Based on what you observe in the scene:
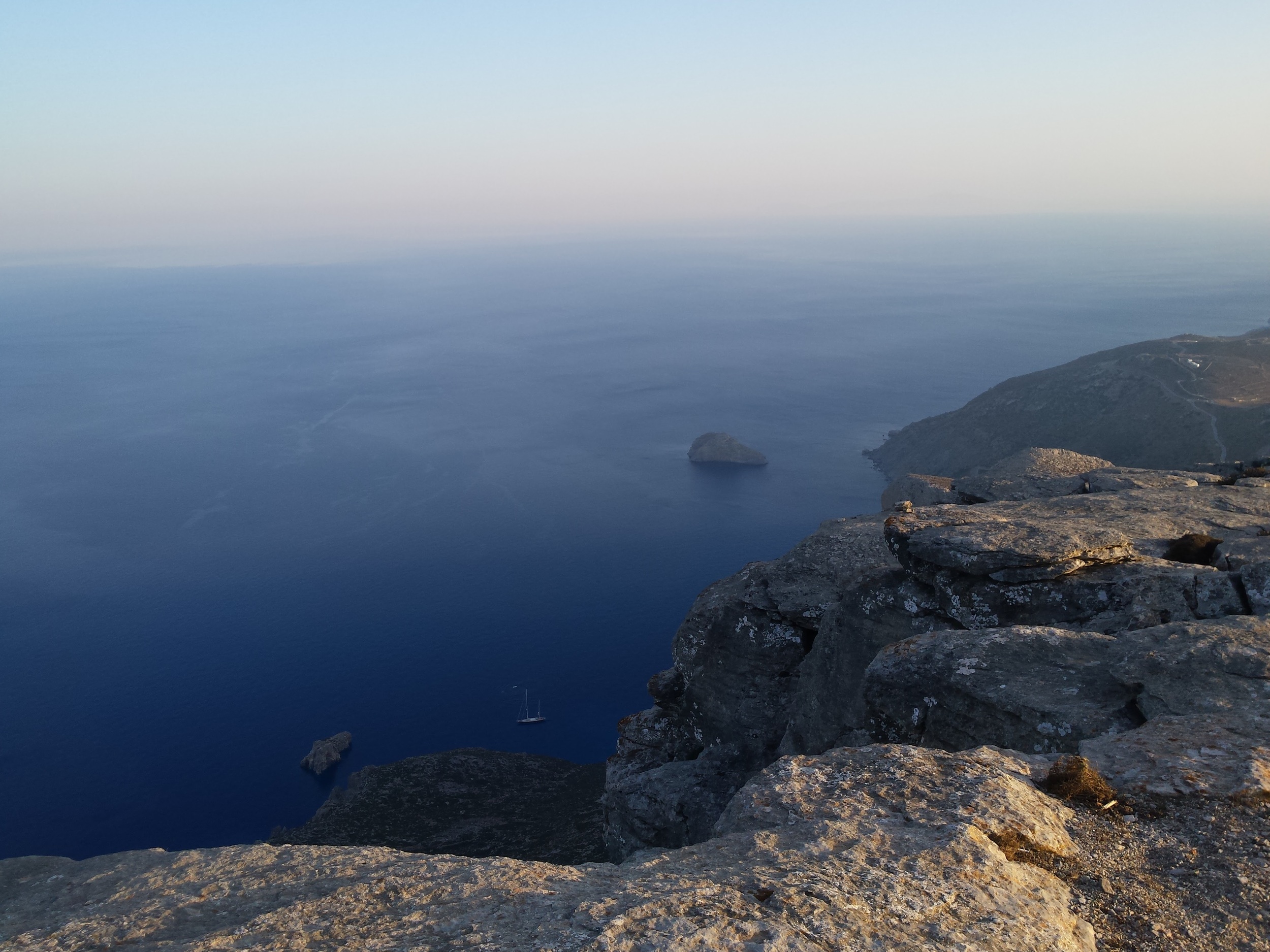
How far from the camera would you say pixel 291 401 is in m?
166

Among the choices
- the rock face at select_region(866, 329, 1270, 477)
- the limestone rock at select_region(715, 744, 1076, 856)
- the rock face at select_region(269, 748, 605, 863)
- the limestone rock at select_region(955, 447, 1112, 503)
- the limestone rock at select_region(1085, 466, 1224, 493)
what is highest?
the limestone rock at select_region(715, 744, 1076, 856)

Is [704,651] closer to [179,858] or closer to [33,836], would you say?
[179,858]

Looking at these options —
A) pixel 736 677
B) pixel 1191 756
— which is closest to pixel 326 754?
pixel 736 677

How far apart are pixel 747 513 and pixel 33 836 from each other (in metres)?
80.3

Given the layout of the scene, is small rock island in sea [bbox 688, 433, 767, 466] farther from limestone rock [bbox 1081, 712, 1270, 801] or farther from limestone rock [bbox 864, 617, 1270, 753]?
limestone rock [bbox 1081, 712, 1270, 801]

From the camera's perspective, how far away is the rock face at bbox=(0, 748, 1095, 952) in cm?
714

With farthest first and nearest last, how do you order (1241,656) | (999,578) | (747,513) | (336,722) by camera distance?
(747,513), (336,722), (999,578), (1241,656)

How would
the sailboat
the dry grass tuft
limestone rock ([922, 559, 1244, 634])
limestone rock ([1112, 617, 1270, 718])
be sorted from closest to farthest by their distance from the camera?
1. the dry grass tuft
2. limestone rock ([1112, 617, 1270, 718])
3. limestone rock ([922, 559, 1244, 634])
4. the sailboat

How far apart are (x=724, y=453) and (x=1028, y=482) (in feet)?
317

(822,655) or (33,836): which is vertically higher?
(822,655)

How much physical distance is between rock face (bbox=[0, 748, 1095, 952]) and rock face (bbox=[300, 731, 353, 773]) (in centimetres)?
5284

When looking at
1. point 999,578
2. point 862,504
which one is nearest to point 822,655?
point 999,578

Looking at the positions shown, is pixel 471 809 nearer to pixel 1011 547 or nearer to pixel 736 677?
pixel 736 677

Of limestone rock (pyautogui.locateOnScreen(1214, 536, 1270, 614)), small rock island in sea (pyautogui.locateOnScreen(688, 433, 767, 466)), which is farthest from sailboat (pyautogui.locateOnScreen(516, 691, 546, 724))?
small rock island in sea (pyautogui.locateOnScreen(688, 433, 767, 466))
